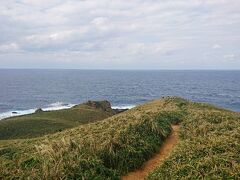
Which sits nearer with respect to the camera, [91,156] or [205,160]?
[205,160]

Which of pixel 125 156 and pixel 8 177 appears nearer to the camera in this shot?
pixel 8 177

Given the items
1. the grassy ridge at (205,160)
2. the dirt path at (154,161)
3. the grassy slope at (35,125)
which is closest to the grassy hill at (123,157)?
the grassy ridge at (205,160)

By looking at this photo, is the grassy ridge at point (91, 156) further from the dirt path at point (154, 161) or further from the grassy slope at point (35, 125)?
the grassy slope at point (35, 125)

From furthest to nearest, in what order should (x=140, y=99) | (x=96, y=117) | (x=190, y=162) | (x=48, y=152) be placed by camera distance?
(x=140, y=99), (x=96, y=117), (x=48, y=152), (x=190, y=162)

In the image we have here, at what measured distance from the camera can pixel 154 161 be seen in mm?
19609

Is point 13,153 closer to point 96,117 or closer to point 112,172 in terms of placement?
point 112,172

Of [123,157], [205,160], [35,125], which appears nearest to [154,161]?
[123,157]

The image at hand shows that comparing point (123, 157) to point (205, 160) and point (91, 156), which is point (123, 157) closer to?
point (91, 156)

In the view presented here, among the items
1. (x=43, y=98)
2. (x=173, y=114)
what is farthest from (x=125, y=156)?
(x=43, y=98)

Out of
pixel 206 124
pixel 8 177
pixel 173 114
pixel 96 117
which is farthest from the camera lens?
pixel 96 117

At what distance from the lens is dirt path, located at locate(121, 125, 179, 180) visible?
1746cm

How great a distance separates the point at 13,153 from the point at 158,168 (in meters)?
10.4

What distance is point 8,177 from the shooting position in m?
14.3

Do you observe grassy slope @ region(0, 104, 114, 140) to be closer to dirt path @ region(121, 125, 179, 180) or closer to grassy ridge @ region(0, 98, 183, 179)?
grassy ridge @ region(0, 98, 183, 179)
